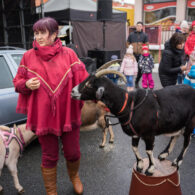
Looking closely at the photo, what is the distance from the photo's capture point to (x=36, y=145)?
4324mm

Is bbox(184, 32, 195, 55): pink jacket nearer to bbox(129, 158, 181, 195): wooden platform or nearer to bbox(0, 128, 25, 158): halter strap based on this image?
bbox(129, 158, 181, 195): wooden platform

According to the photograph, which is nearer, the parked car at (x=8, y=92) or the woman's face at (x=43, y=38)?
the woman's face at (x=43, y=38)

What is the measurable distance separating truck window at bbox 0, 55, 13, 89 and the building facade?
1775cm

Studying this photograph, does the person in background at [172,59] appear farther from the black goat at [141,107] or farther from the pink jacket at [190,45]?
the black goat at [141,107]

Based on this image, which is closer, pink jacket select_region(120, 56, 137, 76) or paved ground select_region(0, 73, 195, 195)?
paved ground select_region(0, 73, 195, 195)

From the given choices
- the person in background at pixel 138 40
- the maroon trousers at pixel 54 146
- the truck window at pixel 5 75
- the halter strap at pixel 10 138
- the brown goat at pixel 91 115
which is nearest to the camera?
the maroon trousers at pixel 54 146

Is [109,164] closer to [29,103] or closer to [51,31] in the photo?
[29,103]

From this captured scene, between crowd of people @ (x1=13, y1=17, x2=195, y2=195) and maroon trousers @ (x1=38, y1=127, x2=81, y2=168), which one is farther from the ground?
crowd of people @ (x1=13, y1=17, x2=195, y2=195)

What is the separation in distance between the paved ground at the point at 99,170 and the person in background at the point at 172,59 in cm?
131

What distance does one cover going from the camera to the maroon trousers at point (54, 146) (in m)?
2.43

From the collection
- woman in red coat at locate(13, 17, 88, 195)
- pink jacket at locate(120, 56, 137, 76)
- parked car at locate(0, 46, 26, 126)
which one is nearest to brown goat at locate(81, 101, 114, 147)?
parked car at locate(0, 46, 26, 126)

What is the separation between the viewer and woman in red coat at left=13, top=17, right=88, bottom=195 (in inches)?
88.4

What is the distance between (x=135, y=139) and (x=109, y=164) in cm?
120

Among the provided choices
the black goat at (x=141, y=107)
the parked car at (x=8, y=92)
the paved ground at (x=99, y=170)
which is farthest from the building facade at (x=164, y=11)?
the black goat at (x=141, y=107)
